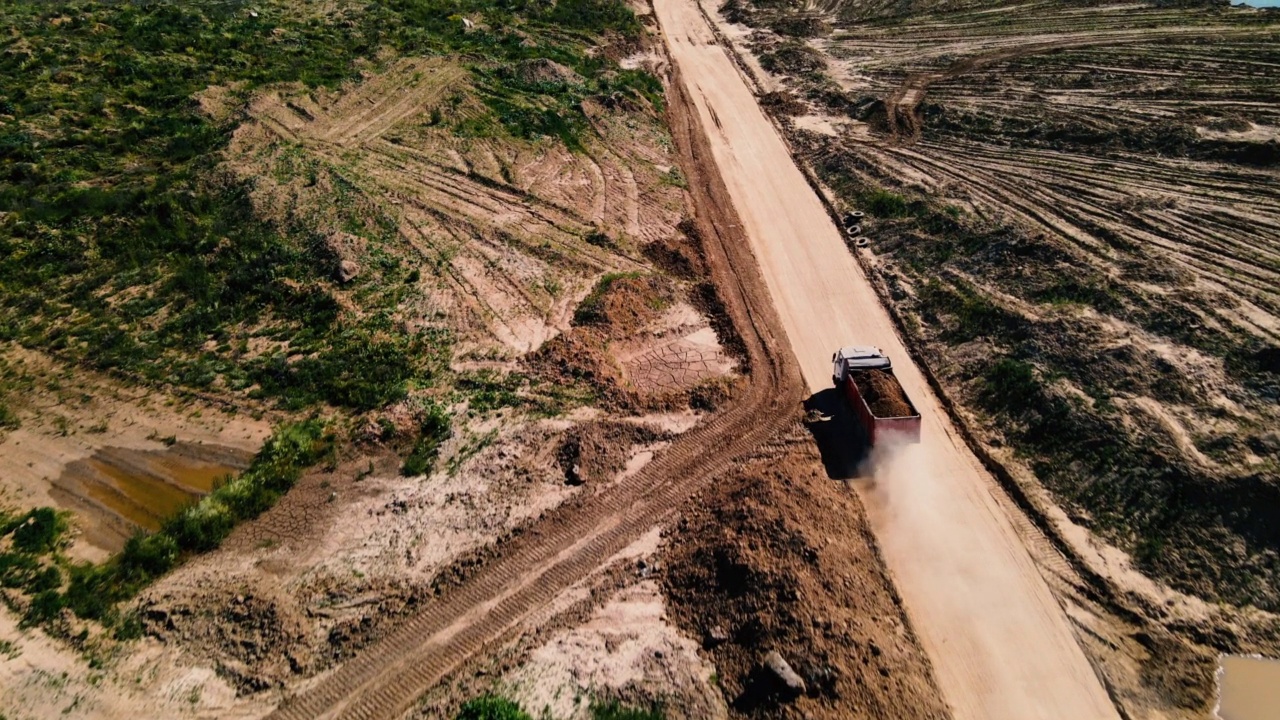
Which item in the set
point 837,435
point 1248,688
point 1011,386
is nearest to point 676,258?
point 837,435

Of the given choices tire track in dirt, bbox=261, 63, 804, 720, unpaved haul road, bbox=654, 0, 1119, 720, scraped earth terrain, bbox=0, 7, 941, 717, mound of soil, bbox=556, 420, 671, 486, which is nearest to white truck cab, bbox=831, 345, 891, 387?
unpaved haul road, bbox=654, 0, 1119, 720

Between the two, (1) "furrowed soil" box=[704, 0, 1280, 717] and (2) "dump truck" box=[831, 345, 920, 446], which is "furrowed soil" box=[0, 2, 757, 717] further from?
(1) "furrowed soil" box=[704, 0, 1280, 717]

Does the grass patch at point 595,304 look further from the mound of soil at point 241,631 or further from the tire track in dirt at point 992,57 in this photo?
the tire track in dirt at point 992,57

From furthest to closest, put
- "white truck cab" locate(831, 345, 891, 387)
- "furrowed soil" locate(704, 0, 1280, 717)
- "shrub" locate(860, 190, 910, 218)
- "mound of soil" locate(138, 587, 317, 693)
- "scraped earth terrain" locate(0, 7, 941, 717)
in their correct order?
1. "shrub" locate(860, 190, 910, 218)
2. "white truck cab" locate(831, 345, 891, 387)
3. "furrowed soil" locate(704, 0, 1280, 717)
4. "mound of soil" locate(138, 587, 317, 693)
5. "scraped earth terrain" locate(0, 7, 941, 717)

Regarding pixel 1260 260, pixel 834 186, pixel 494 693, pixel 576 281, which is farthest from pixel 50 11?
pixel 1260 260

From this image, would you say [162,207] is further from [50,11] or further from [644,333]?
[50,11]

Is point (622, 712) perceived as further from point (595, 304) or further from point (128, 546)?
point (595, 304)
